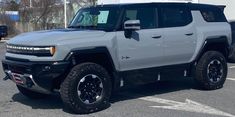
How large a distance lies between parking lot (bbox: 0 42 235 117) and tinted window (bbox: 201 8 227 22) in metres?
1.48

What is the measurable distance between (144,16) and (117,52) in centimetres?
102

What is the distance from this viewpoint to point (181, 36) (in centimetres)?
863

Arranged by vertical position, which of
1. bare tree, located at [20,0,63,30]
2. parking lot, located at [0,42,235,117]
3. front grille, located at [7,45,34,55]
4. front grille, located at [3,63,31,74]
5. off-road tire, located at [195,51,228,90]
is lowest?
bare tree, located at [20,0,63,30]

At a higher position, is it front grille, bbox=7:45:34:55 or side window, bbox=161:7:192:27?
side window, bbox=161:7:192:27

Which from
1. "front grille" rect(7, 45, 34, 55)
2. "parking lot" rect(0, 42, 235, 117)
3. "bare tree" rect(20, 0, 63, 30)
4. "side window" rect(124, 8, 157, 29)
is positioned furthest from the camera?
"bare tree" rect(20, 0, 63, 30)

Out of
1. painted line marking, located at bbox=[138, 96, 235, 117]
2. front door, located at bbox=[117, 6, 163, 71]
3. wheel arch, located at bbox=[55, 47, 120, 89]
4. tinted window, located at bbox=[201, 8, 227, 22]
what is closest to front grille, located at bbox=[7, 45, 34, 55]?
wheel arch, located at bbox=[55, 47, 120, 89]

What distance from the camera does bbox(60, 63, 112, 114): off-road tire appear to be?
710cm

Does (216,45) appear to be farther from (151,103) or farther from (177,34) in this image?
(151,103)

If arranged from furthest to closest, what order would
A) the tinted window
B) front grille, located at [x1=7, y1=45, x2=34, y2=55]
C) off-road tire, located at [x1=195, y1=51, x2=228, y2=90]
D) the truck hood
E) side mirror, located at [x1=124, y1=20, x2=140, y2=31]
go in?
1. the tinted window
2. off-road tire, located at [x1=195, y1=51, x2=228, y2=90]
3. side mirror, located at [x1=124, y1=20, x2=140, y2=31]
4. front grille, located at [x1=7, y1=45, x2=34, y2=55]
5. the truck hood

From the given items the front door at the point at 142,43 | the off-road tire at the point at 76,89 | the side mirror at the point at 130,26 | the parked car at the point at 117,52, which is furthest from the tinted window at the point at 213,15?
the off-road tire at the point at 76,89

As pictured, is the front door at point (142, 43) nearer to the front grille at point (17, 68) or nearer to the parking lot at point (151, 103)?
the parking lot at point (151, 103)

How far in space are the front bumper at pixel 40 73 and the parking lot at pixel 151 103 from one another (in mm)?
516

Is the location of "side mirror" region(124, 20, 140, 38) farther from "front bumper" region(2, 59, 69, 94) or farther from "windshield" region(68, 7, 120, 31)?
"front bumper" region(2, 59, 69, 94)

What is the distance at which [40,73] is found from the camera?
6.95 meters
